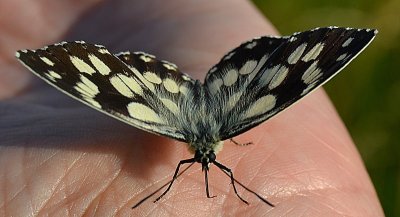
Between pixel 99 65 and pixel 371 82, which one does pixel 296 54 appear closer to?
pixel 99 65

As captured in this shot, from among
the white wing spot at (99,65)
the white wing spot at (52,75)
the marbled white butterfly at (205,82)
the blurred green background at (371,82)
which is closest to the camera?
the white wing spot at (52,75)

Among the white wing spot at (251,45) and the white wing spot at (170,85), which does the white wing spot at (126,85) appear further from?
the white wing spot at (251,45)

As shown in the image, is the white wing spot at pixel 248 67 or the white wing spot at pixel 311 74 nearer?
the white wing spot at pixel 311 74

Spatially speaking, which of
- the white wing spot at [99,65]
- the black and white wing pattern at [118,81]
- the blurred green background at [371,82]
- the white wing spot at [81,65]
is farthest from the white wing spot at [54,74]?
the blurred green background at [371,82]

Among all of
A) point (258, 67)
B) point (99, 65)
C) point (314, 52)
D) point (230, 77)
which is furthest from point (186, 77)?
point (314, 52)

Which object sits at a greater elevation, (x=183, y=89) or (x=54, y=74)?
(x=54, y=74)

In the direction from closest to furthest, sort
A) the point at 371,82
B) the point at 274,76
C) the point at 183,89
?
the point at 274,76, the point at 183,89, the point at 371,82

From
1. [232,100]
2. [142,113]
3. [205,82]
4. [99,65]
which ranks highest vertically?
[99,65]

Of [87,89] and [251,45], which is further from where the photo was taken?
[251,45]
